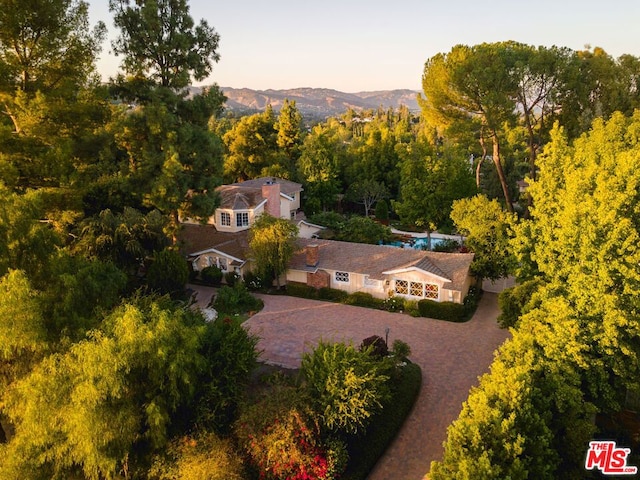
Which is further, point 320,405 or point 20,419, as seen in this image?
point 320,405

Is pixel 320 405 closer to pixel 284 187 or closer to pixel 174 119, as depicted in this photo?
pixel 174 119

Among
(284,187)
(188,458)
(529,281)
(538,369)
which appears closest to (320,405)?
(188,458)

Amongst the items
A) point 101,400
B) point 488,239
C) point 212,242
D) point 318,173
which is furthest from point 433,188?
point 101,400

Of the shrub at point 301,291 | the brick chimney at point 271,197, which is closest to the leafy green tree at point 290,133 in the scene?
the brick chimney at point 271,197

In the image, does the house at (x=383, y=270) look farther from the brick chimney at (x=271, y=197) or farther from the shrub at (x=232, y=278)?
the brick chimney at (x=271, y=197)

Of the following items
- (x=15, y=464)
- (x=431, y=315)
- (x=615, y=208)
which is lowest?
(x=431, y=315)

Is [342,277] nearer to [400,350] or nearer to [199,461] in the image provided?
[400,350]
